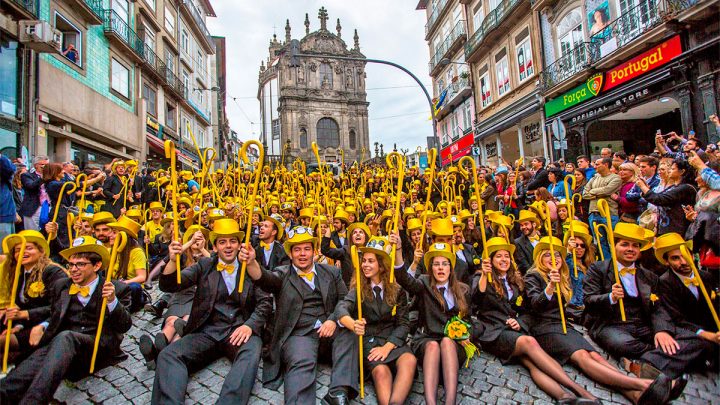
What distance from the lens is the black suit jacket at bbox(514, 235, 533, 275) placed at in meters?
5.76

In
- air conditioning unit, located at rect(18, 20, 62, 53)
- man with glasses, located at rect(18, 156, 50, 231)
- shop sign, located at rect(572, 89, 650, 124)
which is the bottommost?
man with glasses, located at rect(18, 156, 50, 231)

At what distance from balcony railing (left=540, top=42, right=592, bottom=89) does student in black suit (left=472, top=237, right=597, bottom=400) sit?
13.1m

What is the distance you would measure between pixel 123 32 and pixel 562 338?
73.9 ft

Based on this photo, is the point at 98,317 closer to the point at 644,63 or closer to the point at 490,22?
the point at 644,63

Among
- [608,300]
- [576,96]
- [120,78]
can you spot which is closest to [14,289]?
[608,300]

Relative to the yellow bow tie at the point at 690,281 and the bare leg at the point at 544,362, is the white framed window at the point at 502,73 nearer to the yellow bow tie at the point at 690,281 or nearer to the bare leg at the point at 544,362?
the yellow bow tie at the point at 690,281

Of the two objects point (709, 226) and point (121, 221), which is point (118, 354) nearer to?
point (121, 221)

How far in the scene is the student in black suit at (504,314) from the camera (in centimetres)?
384

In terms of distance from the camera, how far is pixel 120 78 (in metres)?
18.6

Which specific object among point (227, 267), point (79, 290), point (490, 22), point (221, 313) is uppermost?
point (490, 22)

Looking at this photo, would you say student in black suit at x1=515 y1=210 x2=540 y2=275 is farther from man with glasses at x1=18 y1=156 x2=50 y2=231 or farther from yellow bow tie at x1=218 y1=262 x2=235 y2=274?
man with glasses at x1=18 y1=156 x2=50 y2=231

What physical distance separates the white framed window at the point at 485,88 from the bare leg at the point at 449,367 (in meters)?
20.9

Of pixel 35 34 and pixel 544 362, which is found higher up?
pixel 35 34

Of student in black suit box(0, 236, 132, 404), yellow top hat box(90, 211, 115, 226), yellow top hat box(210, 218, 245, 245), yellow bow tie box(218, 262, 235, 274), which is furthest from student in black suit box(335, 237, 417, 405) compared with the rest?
yellow top hat box(90, 211, 115, 226)
